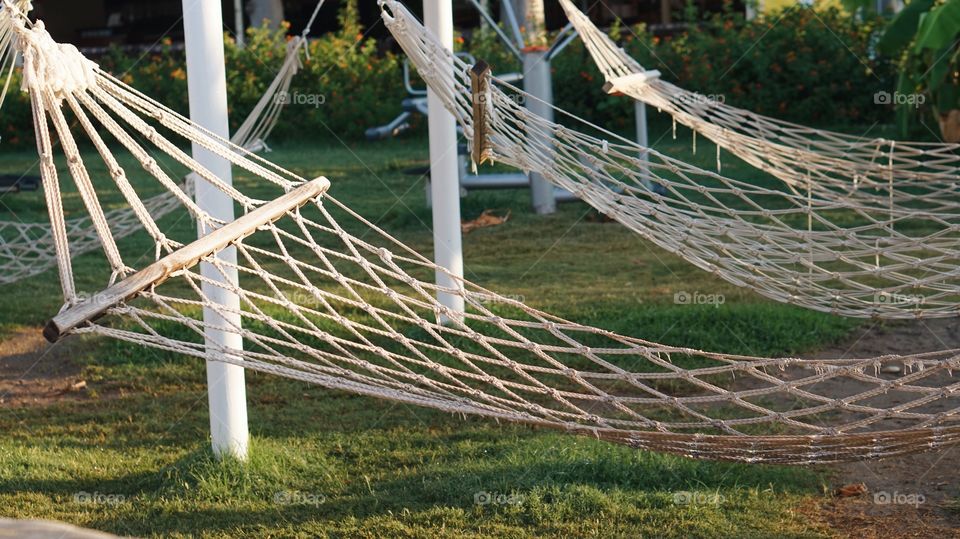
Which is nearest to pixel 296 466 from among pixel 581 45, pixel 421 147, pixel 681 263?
pixel 681 263

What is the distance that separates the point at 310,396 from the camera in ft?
14.8
